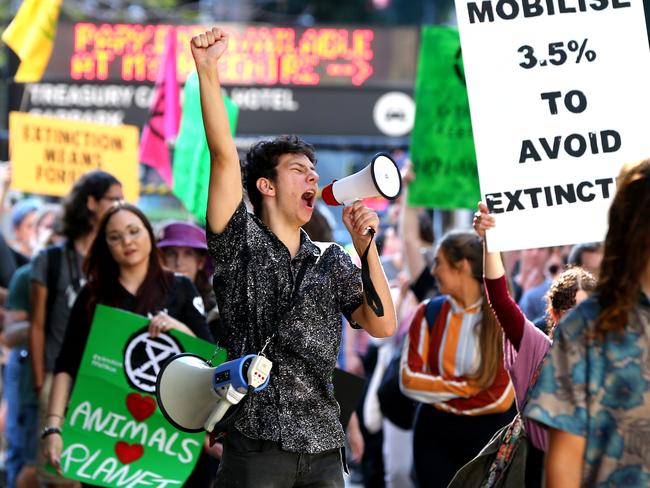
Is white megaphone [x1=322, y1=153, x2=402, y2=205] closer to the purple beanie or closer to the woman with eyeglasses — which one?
the woman with eyeglasses

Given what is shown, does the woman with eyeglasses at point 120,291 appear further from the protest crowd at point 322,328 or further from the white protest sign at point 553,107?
the white protest sign at point 553,107

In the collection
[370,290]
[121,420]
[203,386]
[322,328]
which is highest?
[370,290]

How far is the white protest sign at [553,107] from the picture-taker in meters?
4.70

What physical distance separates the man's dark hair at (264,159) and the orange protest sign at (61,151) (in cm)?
576

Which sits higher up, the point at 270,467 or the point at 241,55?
the point at 241,55

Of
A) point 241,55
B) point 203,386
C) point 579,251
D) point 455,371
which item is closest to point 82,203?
point 455,371

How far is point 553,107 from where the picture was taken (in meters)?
4.77

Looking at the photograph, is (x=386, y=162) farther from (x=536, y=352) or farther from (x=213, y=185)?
(x=536, y=352)

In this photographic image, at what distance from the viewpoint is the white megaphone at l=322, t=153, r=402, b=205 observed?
4.13 meters

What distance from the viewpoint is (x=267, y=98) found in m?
13.3

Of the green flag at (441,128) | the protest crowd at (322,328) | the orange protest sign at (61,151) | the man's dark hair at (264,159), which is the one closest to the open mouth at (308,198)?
the protest crowd at (322,328)

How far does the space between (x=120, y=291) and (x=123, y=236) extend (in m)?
0.25

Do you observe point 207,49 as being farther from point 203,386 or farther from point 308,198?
point 203,386

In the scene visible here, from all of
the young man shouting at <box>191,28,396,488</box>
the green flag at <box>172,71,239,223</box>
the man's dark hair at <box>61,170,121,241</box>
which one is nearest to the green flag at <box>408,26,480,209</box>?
the green flag at <box>172,71,239,223</box>
